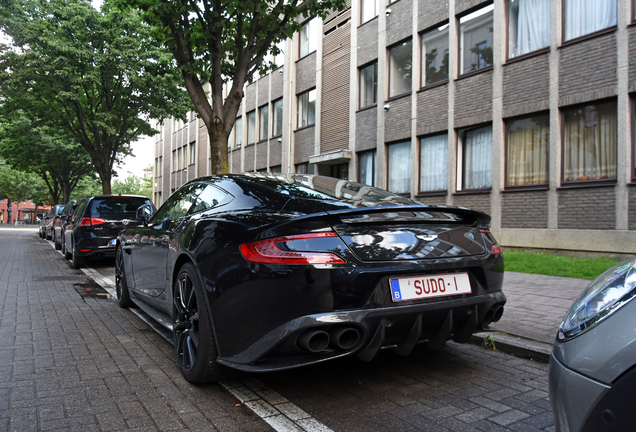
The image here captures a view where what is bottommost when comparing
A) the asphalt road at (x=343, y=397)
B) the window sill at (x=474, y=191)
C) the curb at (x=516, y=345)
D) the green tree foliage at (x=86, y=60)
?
the asphalt road at (x=343, y=397)

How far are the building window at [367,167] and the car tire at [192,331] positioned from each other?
46.0ft

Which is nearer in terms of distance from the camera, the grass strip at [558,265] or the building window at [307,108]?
the grass strip at [558,265]

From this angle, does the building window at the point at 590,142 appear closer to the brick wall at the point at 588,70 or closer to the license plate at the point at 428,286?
the brick wall at the point at 588,70

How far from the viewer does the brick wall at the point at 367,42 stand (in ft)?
56.9

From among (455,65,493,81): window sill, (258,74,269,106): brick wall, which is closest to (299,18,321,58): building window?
(258,74,269,106): brick wall

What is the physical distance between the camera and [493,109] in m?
12.9

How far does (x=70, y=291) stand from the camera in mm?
7254

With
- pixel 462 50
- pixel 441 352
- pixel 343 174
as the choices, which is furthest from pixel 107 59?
pixel 441 352

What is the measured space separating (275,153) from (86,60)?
9.08m

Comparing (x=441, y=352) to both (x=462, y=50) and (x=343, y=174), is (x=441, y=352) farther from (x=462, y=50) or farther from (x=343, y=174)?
(x=343, y=174)

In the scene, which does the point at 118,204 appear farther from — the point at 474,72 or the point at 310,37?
the point at 310,37

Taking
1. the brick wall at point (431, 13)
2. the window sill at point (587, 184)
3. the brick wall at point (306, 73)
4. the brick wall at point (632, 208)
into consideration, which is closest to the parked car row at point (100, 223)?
the window sill at point (587, 184)

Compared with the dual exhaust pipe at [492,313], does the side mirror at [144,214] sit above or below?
above

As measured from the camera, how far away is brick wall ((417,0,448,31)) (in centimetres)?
1459
